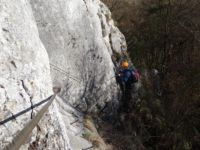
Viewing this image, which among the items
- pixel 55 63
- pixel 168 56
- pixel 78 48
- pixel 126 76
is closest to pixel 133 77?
pixel 126 76

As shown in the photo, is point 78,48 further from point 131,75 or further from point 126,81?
point 126,81

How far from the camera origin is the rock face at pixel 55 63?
262 inches

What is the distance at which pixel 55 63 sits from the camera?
11.7m

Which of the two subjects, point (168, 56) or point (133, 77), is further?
point (168, 56)

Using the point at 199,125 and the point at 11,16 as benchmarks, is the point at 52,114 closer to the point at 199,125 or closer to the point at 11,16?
the point at 11,16

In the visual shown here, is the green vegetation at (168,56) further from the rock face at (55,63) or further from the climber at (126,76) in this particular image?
the rock face at (55,63)

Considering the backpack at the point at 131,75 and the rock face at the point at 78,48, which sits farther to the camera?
the backpack at the point at 131,75

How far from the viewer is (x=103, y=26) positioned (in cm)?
1611

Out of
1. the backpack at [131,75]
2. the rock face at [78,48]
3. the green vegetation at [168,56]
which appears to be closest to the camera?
the rock face at [78,48]

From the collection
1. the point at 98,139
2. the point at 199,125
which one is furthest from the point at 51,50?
the point at 199,125

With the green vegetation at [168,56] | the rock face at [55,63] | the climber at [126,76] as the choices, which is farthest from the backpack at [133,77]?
the green vegetation at [168,56]

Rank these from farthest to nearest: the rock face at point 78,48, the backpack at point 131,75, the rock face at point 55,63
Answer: the backpack at point 131,75
the rock face at point 78,48
the rock face at point 55,63

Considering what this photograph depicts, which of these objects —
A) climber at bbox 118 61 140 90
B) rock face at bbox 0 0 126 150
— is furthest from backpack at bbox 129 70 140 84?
rock face at bbox 0 0 126 150

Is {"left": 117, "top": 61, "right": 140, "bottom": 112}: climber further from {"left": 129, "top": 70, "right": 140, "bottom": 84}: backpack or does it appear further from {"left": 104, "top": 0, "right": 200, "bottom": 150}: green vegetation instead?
{"left": 104, "top": 0, "right": 200, "bottom": 150}: green vegetation
